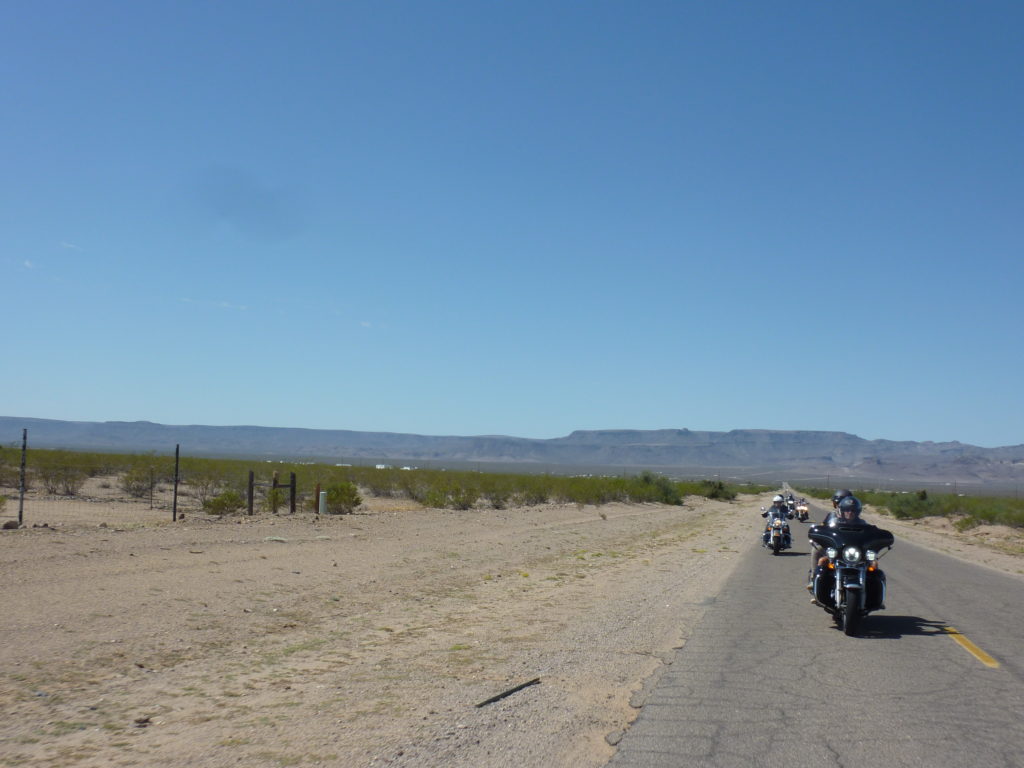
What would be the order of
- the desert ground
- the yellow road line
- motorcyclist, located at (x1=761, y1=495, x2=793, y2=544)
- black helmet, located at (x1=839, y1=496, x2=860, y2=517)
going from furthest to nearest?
1. motorcyclist, located at (x1=761, y1=495, x2=793, y2=544)
2. black helmet, located at (x1=839, y1=496, x2=860, y2=517)
3. the yellow road line
4. the desert ground

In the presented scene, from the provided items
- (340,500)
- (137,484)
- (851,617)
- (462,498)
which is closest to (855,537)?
(851,617)

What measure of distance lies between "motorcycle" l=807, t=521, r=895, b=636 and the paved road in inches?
11.8

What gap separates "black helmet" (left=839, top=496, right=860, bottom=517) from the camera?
1209 centimetres

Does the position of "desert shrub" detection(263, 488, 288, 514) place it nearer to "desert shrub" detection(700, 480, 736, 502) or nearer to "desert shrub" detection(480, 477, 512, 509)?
"desert shrub" detection(480, 477, 512, 509)

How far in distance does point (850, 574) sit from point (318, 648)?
6663 millimetres

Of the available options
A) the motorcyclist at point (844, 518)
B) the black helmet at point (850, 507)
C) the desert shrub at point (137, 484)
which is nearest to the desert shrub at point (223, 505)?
the desert shrub at point (137, 484)

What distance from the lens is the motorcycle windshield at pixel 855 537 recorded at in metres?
11.4

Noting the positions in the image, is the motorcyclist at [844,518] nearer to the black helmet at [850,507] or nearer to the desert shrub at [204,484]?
the black helmet at [850,507]

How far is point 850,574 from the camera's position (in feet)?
36.6

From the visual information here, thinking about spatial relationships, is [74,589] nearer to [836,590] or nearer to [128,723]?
[128,723]

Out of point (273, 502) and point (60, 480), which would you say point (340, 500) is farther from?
point (60, 480)

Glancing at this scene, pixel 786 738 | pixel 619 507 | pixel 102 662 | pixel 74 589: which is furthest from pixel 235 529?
pixel 619 507

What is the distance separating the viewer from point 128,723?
6.93 meters

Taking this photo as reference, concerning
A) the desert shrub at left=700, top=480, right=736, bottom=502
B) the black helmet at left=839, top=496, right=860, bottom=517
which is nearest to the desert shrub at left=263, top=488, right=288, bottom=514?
the black helmet at left=839, top=496, right=860, bottom=517
